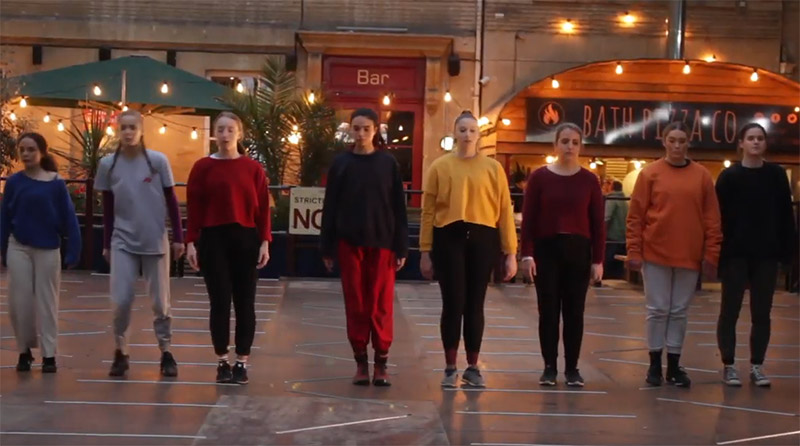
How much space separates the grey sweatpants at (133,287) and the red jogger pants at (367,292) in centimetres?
114

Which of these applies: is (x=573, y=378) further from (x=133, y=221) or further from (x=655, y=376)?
(x=133, y=221)

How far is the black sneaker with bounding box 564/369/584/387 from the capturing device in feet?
23.2

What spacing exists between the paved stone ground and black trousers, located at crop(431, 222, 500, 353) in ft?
1.28

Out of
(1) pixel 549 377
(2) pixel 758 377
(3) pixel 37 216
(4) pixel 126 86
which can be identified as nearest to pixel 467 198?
(1) pixel 549 377

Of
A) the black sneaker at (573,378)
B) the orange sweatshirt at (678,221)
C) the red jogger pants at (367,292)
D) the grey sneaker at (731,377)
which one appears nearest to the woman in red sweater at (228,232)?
the red jogger pants at (367,292)

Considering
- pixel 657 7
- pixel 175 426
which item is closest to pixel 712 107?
pixel 657 7

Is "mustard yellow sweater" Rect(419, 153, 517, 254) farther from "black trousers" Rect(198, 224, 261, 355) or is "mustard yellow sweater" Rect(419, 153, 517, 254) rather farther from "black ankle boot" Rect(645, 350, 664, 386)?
"black ankle boot" Rect(645, 350, 664, 386)

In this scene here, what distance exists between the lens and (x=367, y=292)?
682 centimetres

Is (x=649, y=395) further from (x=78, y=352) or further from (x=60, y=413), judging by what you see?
(x=78, y=352)

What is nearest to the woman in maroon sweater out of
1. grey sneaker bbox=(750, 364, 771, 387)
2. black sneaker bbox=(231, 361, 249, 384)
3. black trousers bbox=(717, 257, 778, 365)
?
black trousers bbox=(717, 257, 778, 365)

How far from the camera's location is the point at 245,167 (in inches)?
267

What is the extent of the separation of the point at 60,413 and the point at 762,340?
174 inches

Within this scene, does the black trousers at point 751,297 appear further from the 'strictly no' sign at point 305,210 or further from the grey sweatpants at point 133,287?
the 'strictly no' sign at point 305,210

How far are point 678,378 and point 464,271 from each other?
1.60 metres
